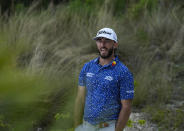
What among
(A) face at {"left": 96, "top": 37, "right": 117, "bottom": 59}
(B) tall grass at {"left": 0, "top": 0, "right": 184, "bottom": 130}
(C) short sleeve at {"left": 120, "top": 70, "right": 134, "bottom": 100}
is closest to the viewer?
(C) short sleeve at {"left": 120, "top": 70, "right": 134, "bottom": 100}

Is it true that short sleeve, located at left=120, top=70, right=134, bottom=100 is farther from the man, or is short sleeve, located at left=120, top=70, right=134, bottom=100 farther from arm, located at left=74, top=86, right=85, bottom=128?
arm, located at left=74, top=86, right=85, bottom=128

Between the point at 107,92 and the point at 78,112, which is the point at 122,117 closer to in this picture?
the point at 107,92

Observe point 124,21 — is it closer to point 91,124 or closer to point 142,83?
point 142,83

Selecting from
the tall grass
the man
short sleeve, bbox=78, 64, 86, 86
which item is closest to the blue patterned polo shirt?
the man

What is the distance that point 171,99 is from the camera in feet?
20.4

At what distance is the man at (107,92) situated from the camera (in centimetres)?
295

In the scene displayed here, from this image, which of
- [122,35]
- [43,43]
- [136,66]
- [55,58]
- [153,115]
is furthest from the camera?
[122,35]

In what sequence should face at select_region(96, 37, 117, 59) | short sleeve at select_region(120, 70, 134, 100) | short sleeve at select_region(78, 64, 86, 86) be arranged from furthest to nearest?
short sleeve at select_region(78, 64, 86, 86)
face at select_region(96, 37, 117, 59)
short sleeve at select_region(120, 70, 134, 100)

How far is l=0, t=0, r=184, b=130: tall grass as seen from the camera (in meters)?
4.87

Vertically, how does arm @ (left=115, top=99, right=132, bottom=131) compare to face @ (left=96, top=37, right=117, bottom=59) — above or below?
below

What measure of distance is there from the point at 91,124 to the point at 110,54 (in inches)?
26.3

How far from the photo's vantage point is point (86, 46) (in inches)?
291

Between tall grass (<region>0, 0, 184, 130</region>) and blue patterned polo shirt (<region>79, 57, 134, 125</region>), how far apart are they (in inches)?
28.0

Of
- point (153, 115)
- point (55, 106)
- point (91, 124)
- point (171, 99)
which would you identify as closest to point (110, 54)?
point (91, 124)
